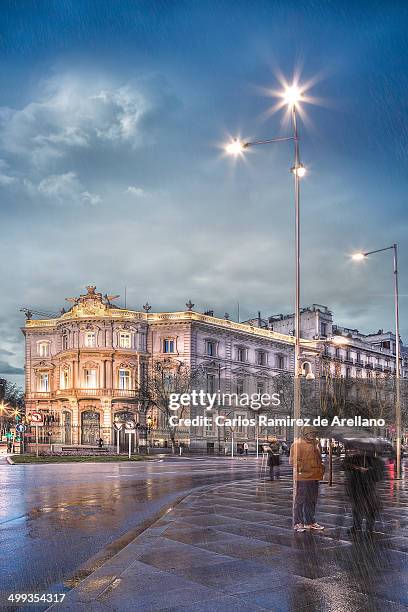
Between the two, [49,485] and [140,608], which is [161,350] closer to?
[49,485]

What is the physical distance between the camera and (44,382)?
76.2 m

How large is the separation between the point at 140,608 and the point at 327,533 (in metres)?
5.66

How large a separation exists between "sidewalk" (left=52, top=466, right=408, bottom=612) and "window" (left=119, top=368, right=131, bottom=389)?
5741cm

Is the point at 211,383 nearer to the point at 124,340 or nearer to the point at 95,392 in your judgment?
the point at 124,340

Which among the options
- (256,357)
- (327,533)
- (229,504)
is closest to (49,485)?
(229,504)

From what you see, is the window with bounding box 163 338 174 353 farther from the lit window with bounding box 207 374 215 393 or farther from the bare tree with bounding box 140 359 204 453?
the lit window with bounding box 207 374 215 393

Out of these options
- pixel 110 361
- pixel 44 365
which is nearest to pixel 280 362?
pixel 110 361

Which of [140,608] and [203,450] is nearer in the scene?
[140,608]

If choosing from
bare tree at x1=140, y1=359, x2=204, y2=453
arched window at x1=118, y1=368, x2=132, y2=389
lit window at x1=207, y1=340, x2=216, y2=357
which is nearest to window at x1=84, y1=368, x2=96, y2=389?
arched window at x1=118, y1=368, x2=132, y2=389

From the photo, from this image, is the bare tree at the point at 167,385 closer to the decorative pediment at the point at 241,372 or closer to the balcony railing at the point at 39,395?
the decorative pediment at the point at 241,372

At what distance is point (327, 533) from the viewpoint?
37.3 feet

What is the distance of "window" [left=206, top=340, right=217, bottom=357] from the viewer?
74500mm

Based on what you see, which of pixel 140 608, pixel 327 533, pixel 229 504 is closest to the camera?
pixel 140 608

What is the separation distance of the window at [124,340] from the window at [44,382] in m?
11.4
